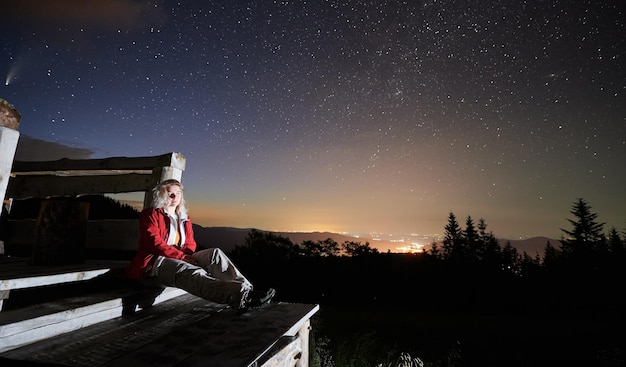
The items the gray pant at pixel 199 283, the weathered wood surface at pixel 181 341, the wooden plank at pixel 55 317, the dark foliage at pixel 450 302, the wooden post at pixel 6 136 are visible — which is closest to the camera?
the weathered wood surface at pixel 181 341

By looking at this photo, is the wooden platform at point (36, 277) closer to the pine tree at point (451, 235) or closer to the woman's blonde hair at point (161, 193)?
the woman's blonde hair at point (161, 193)

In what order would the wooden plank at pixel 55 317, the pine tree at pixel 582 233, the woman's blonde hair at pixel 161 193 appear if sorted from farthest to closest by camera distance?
the pine tree at pixel 582 233, the woman's blonde hair at pixel 161 193, the wooden plank at pixel 55 317

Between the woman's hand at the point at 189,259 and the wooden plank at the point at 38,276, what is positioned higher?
the woman's hand at the point at 189,259

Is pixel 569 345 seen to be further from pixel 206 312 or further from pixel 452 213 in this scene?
pixel 452 213

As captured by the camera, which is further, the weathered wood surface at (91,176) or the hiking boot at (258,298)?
the weathered wood surface at (91,176)

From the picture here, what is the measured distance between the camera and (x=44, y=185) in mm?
4758

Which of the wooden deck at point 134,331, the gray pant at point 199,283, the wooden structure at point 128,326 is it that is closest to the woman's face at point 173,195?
the wooden structure at point 128,326

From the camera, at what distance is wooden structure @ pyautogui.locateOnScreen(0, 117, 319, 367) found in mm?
1986

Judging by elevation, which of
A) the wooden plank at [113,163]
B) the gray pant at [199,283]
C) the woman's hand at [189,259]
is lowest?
the gray pant at [199,283]

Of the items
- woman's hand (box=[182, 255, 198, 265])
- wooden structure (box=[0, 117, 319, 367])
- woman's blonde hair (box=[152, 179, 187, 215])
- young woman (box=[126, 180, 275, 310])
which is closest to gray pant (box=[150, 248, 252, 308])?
young woman (box=[126, 180, 275, 310])

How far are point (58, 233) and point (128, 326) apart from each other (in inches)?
61.9

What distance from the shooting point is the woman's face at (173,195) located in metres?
3.96

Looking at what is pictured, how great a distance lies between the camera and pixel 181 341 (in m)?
2.26

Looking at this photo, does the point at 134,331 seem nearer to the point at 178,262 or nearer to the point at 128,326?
the point at 128,326
